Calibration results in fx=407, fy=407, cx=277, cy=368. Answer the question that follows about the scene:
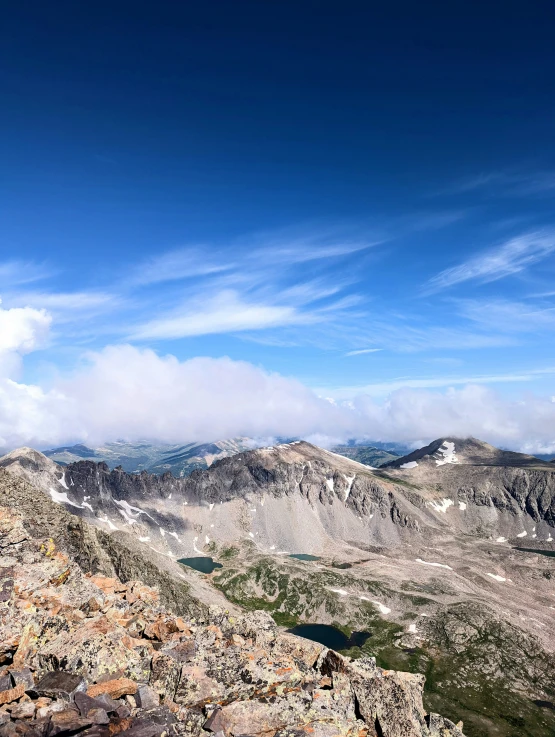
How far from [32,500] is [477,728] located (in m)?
141

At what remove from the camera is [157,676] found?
2377 cm

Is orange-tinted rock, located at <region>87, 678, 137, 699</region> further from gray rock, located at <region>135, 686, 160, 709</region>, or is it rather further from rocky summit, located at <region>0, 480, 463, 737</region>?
gray rock, located at <region>135, 686, 160, 709</region>

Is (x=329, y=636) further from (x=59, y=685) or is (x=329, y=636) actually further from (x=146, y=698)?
(x=59, y=685)

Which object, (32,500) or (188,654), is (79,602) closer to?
(188,654)

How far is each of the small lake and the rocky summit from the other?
561 ft

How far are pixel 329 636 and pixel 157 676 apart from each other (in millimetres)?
194829

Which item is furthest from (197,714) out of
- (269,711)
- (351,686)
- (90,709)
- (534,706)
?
(534,706)

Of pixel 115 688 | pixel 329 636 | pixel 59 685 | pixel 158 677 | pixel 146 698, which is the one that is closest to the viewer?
pixel 59 685

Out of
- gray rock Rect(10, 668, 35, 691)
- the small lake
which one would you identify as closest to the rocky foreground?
gray rock Rect(10, 668, 35, 691)

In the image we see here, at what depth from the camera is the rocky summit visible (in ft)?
62.1

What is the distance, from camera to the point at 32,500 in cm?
7769

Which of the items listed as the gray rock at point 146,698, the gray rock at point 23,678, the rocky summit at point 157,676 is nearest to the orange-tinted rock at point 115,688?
the rocky summit at point 157,676

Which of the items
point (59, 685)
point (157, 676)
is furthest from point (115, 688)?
point (157, 676)

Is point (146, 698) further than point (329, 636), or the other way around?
point (329, 636)
